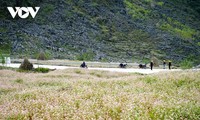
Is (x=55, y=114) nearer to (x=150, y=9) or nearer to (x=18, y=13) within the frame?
(x=18, y=13)

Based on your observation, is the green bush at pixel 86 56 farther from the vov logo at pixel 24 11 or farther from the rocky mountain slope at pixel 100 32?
the vov logo at pixel 24 11

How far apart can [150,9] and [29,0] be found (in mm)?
46820

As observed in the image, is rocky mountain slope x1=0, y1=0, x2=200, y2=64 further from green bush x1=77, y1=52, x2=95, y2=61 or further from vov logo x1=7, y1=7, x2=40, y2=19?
vov logo x1=7, y1=7, x2=40, y2=19

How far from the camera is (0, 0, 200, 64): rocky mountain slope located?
82.2 m

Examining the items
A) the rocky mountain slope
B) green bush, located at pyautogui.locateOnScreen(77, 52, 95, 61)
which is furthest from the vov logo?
green bush, located at pyautogui.locateOnScreen(77, 52, 95, 61)

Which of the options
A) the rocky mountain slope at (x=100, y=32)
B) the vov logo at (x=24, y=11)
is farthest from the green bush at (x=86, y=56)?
the vov logo at (x=24, y=11)

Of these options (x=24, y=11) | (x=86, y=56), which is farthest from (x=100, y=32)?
(x=24, y=11)

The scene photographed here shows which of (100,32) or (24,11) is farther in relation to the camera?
(24,11)

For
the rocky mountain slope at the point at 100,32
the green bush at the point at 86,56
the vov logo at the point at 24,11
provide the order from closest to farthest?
the green bush at the point at 86,56
the rocky mountain slope at the point at 100,32
the vov logo at the point at 24,11

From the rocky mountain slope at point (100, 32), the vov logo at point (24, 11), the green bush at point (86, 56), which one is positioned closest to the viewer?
the green bush at point (86, 56)

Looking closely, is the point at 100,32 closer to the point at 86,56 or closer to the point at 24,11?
the point at 86,56

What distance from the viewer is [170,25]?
117 metres

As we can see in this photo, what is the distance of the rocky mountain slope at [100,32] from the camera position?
8219 cm

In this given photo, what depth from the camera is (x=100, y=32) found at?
9712 centimetres
